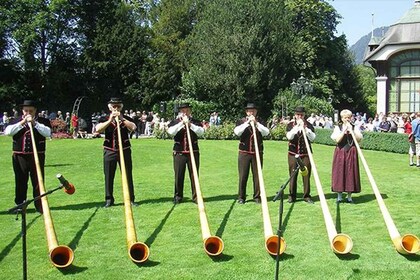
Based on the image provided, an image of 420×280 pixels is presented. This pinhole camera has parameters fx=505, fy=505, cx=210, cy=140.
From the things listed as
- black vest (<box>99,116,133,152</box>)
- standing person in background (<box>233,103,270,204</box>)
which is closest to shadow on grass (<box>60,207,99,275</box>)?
black vest (<box>99,116,133,152</box>)

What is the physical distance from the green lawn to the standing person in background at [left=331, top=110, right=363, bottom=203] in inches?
17.2

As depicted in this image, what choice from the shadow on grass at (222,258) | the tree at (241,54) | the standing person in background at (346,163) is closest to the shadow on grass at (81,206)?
the shadow on grass at (222,258)

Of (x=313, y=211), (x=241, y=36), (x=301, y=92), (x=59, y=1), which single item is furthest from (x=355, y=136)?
(x=59, y=1)

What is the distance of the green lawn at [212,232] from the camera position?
6.71m

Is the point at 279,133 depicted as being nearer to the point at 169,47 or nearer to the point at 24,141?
the point at 169,47

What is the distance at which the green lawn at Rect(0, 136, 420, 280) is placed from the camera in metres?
6.71

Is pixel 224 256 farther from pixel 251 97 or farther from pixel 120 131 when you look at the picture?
pixel 251 97

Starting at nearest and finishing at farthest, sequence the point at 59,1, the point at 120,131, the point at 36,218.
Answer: the point at 36,218 → the point at 120,131 → the point at 59,1

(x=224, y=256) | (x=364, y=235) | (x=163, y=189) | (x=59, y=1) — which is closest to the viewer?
(x=224, y=256)

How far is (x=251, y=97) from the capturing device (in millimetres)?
40062

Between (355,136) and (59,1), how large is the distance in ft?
128

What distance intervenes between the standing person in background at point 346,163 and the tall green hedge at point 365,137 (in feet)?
48.1

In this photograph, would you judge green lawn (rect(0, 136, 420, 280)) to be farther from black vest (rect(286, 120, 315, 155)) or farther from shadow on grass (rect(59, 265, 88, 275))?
black vest (rect(286, 120, 315, 155))

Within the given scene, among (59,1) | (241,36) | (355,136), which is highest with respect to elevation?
(59,1)
